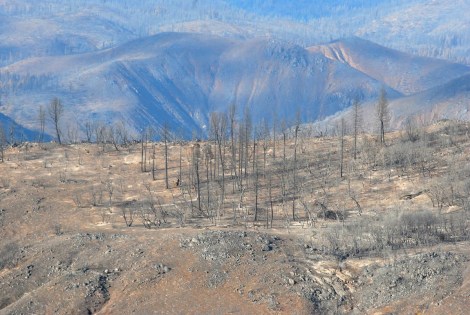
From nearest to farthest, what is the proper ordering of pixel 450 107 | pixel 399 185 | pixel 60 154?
1. pixel 399 185
2. pixel 60 154
3. pixel 450 107

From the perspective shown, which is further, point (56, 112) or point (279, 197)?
point (56, 112)

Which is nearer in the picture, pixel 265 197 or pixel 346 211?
pixel 346 211

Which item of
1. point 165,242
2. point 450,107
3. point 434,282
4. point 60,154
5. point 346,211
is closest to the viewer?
point 434,282

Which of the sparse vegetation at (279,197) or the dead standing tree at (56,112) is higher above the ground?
the dead standing tree at (56,112)

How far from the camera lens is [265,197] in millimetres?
74875

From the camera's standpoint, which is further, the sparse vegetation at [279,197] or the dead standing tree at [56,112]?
the dead standing tree at [56,112]

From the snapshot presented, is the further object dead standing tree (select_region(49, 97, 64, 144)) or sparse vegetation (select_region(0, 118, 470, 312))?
dead standing tree (select_region(49, 97, 64, 144))

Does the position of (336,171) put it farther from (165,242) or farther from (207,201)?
(165,242)

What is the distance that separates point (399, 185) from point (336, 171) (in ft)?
35.5

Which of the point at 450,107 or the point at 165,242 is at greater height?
the point at 450,107

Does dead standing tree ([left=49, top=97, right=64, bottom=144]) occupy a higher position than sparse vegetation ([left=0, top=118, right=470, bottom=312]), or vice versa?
dead standing tree ([left=49, top=97, right=64, bottom=144])

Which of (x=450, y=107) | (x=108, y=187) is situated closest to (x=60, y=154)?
(x=108, y=187)

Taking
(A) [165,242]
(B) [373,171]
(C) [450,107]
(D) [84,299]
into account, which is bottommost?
(D) [84,299]

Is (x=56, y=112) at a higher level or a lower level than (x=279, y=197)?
higher
